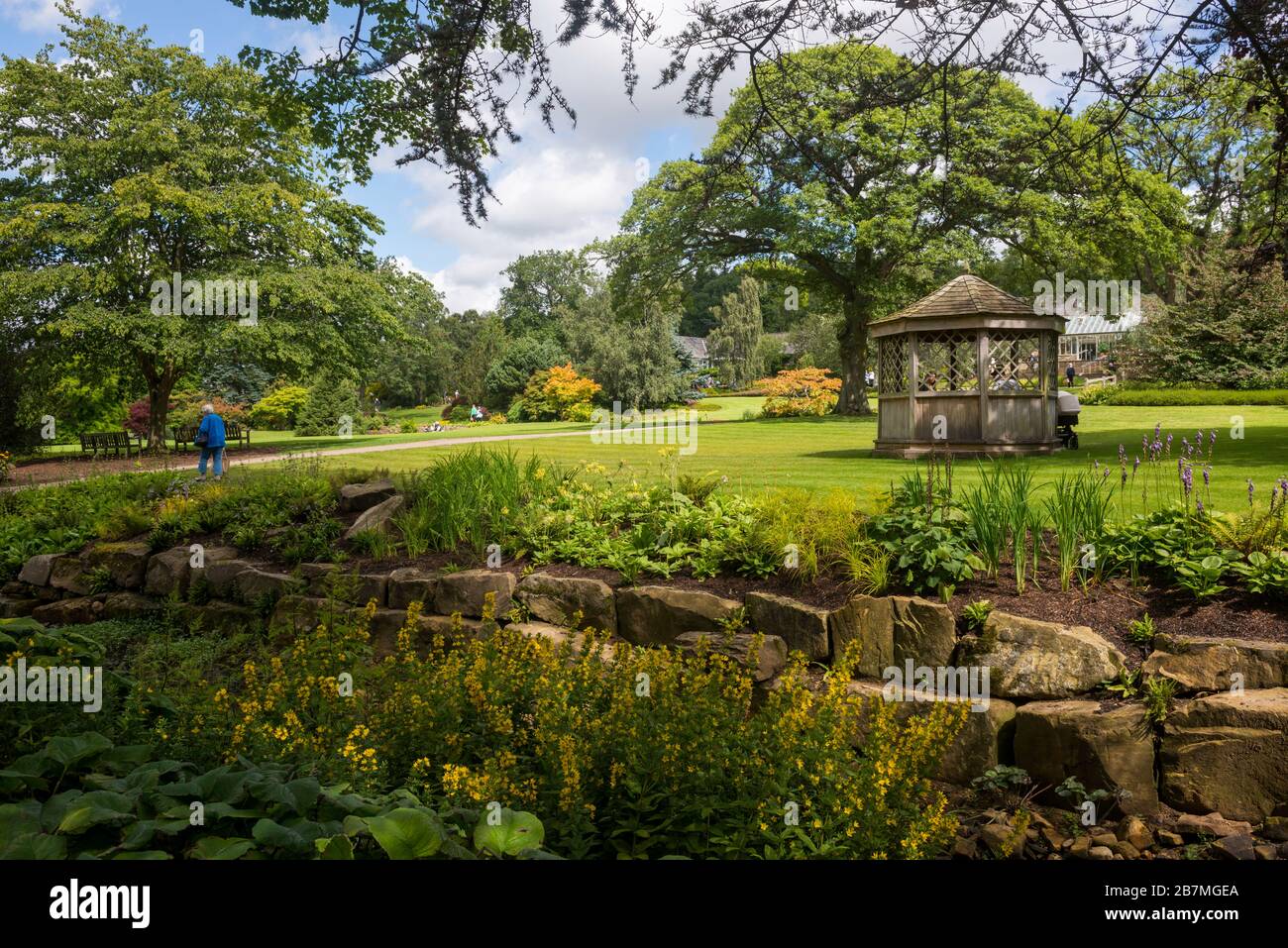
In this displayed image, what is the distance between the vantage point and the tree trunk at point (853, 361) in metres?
26.5

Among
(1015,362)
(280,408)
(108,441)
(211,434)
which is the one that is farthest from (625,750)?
(280,408)

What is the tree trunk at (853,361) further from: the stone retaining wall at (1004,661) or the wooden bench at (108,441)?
the stone retaining wall at (1004,661)

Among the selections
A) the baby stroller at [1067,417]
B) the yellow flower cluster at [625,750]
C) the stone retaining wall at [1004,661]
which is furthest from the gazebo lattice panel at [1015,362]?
the yellow flower cluster at [625,750]

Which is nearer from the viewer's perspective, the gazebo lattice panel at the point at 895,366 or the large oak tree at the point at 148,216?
the gazebo lattice panel at the point at 895,366

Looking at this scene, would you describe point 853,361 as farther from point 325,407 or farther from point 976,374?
point 325,407

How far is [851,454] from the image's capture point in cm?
1360

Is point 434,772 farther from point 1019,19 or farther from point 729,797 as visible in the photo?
point 1019,19

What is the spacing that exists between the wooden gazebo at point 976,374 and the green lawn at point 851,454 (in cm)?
78

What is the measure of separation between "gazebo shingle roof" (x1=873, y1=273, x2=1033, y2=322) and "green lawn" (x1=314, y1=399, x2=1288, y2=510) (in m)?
2.30

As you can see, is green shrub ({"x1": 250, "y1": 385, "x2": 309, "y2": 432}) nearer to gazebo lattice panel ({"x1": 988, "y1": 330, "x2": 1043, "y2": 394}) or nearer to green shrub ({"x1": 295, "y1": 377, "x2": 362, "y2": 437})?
green shrub ({"x1": 295, "y1": 377, "x2": 362, "y2": 437})

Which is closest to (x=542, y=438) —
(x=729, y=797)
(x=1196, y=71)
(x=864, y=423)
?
(x=864, y=423)

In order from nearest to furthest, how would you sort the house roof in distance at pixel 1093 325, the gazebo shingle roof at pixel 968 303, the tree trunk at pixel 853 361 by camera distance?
the gazebo shingle roof at pixel 968 303
the tree trunk at pixel 853 361
the house roof in distance at pixel 1093 325

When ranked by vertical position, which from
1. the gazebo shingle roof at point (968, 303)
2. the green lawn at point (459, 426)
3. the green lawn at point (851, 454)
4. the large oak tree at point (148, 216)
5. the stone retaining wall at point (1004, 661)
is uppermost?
the large oak tree at point (148, 216)

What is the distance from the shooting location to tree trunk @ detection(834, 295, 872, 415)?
2655 cm
